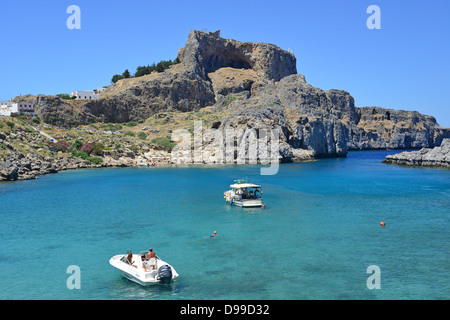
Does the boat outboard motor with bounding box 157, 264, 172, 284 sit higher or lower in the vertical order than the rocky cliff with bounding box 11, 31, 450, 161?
lower

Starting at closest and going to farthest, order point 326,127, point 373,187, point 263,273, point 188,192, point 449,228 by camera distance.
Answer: point 263,273, point 449,228, point 188,192, point 373,187, point 326,127

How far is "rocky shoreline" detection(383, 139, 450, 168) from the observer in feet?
295

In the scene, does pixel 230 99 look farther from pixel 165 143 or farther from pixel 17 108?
pixel 17 108

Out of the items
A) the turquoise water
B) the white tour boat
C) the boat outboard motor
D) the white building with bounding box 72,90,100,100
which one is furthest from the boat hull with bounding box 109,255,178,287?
the white building with bounding box 72,90,100,100

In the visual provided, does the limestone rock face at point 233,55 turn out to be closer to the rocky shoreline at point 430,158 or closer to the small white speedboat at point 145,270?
the rocky shoreline at point 430,158

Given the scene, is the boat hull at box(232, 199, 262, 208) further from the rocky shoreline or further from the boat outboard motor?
the rocky shoreline

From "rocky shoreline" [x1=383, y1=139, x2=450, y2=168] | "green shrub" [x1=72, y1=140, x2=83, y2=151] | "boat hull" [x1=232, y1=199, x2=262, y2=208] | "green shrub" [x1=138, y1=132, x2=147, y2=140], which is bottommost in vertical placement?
"boat hull" [x1=232, y1=199, x2=262, y2=208]

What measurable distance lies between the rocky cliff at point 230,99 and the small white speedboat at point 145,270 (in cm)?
8214

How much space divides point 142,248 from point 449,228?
26208 millimetres

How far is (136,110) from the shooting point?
139125 millimetres

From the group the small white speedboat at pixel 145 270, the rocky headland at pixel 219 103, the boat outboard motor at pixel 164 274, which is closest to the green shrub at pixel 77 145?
the rocky headland at pixel 219 103

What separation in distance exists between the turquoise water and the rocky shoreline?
3822cm
